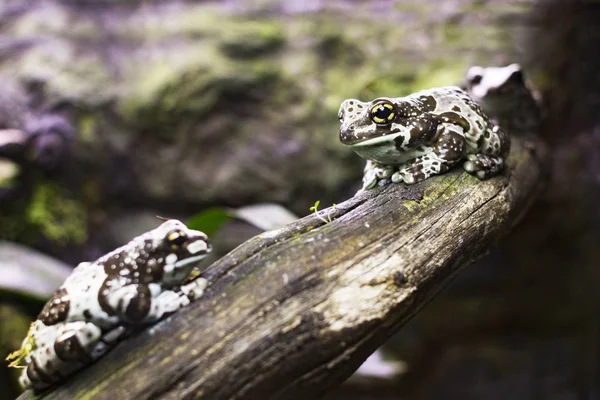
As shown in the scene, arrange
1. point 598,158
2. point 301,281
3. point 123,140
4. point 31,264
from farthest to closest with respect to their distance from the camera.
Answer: point 123,140 → point 598,158 → point 31,264 → point 301,281

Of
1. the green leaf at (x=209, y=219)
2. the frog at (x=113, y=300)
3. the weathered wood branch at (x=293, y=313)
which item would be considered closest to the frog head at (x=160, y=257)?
the frog at (x=113, y=300)

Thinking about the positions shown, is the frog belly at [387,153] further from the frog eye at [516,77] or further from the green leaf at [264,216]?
the frog eye at [516,77]

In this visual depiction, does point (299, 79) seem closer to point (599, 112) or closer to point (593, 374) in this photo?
point (599, 112)

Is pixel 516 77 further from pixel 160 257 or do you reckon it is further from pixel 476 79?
pixel 160 257

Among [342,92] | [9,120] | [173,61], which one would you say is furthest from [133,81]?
[342,92]

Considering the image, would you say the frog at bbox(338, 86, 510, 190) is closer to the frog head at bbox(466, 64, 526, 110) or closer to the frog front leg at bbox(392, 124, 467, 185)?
the frog front leg at bbox(392, 124, 467, 185)

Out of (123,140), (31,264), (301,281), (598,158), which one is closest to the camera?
(301,281)
